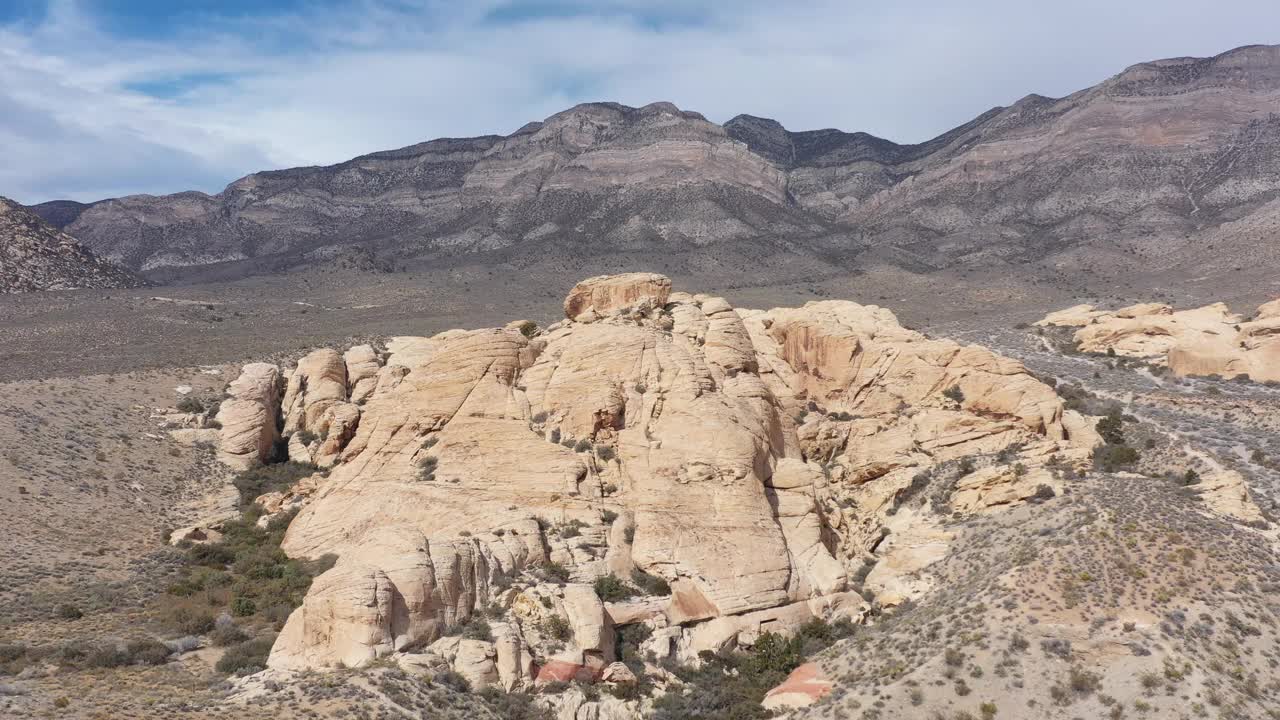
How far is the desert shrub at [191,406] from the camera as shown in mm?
44275

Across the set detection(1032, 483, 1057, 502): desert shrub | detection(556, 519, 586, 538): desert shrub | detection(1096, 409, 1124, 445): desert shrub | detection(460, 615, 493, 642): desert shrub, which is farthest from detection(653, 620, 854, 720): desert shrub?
detection(1096, 409, 1124, 445): desert shrub

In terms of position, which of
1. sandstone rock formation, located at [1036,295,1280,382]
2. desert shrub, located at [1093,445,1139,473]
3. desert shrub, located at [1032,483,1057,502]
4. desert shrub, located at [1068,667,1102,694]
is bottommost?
desert shrub, located at [1068,667,1102,694]

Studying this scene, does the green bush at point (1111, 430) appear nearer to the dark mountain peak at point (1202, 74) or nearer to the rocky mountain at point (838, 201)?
the rocky mountain at point (838, 201)

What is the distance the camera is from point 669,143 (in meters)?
178

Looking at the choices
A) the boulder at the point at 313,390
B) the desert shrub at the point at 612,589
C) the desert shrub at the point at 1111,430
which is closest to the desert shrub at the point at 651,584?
the desert shrub at the point at 612,589

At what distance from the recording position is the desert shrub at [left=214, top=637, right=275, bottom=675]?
21.5 metres

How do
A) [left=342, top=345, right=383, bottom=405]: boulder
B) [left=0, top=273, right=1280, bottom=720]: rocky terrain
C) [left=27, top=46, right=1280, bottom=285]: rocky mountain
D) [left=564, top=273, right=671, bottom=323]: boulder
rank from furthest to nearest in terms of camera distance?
[left=27, top=46, right=1280, bottom=285]: rocky mountain
[left=342, top=345, right=383, bottom=405]: boulder
[left=564, top=273, right=671, bottom=323]: boulder
[left=0, top=273, right=1280, bottom=720]: rocky terrain

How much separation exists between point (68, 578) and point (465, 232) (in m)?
130

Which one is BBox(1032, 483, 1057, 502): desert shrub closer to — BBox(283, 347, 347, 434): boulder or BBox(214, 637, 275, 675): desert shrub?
BBox(214, 637, 275, 675): desert shrub

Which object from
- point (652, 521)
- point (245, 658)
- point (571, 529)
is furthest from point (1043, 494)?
point (245, 658)

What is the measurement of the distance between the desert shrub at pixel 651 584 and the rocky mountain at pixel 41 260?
90.1 m

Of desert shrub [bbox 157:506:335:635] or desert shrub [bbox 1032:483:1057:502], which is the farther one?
desert shrub [bbox 1032:483:1057:502]

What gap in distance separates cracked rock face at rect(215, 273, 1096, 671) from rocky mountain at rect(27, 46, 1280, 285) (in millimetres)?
79561

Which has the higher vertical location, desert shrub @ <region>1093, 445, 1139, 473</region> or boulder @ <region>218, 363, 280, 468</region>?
boulder @ <region>218, 363, 280, 468</region>
